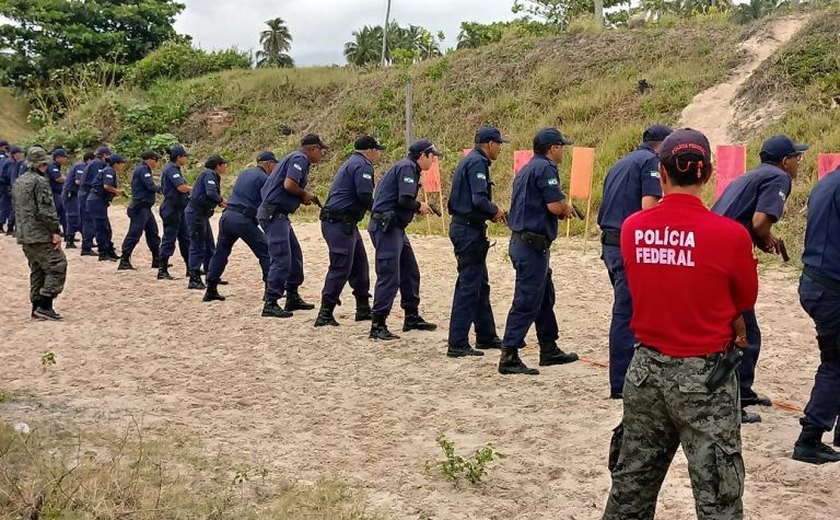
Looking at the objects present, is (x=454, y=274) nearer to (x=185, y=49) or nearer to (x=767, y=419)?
(x=767, y=419)

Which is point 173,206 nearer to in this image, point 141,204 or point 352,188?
point 141,204

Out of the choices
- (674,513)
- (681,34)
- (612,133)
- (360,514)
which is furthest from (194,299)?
(681,34)

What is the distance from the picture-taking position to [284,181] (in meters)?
8.91

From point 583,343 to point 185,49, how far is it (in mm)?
29501

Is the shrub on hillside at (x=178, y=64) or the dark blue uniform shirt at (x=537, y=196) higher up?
the shrub on hillside at (x=178, y=64)

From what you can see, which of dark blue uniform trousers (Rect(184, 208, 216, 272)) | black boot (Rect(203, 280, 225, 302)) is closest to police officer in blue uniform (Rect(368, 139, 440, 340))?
black boot (Rect(203, 280, 225, 302))

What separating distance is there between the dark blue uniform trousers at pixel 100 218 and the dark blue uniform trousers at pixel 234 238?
4.44 meters

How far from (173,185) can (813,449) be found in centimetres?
897

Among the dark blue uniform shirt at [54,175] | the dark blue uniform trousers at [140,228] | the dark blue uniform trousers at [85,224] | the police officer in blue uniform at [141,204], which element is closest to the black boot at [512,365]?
the police officer in blue uniform at [141,204]

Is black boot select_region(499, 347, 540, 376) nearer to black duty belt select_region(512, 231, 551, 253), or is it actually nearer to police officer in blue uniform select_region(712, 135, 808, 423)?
black duty belt select_region(512, 231, 551, 253)

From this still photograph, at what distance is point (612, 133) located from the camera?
18328 mm

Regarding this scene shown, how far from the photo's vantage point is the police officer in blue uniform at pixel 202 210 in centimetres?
1057

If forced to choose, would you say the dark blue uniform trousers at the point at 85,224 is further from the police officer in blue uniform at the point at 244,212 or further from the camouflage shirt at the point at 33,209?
the camouflage shirt at the point at 33,209

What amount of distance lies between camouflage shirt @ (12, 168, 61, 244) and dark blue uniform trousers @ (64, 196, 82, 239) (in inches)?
253
